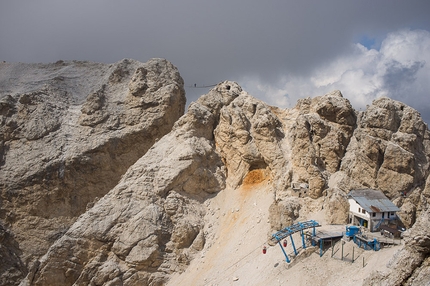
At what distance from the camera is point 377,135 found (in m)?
31.4

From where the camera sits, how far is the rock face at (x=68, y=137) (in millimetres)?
41938

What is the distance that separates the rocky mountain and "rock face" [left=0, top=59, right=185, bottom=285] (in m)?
0.13

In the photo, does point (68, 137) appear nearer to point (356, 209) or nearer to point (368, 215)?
point (356, 209)

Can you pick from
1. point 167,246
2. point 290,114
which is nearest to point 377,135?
point 290,114

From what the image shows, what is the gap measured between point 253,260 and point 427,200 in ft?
43.9

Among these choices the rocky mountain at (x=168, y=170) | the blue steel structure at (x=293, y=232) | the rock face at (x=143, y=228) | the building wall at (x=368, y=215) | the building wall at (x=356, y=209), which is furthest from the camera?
the rock face at (x=143, y=228)

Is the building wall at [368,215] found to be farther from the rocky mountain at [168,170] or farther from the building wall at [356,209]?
the rocky mountain at [168,170]

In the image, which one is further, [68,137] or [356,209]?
[68,137]

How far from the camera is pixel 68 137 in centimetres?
4484

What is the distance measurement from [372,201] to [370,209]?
1.19 meters

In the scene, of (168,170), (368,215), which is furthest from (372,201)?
(168,170)

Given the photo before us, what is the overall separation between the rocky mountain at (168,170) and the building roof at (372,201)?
1012mm

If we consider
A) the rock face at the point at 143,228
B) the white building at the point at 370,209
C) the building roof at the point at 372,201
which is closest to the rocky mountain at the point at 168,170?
the rock face at the point at 143,228

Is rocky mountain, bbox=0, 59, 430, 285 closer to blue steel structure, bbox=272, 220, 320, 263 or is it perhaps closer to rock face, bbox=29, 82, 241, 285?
rock face, bbox=29, 82, 241, 285
